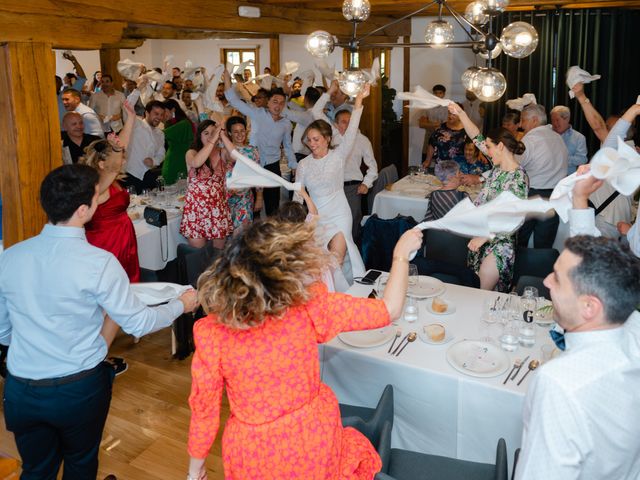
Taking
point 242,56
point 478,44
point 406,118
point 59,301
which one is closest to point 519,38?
point 478,44

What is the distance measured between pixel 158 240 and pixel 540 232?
2926 mm

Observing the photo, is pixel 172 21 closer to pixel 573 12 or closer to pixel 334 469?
pixel 334 469

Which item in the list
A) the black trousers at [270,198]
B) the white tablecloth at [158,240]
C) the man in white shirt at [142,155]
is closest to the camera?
the white tablecloth at [158,240]

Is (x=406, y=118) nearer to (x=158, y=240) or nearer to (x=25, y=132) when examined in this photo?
(x=158, y=240)

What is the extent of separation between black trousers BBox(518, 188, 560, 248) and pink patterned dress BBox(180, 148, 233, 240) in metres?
2.33

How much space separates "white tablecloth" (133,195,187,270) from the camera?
4559mm

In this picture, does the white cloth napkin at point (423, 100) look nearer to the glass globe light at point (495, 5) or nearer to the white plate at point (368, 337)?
the glass globe light at point (495, 5)

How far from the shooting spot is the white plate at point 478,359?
2.49 m

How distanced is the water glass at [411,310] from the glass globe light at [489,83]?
3.49 ft

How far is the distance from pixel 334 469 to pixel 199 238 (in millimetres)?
3282

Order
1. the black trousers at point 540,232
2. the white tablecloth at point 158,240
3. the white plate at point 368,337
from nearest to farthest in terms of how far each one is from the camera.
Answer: the white plate at point 368,337, the black trousers at point 540,232, the white tablecloth at point 158,240

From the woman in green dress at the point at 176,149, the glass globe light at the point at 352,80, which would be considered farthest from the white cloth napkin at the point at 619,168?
the woman in green dress at the point at 176,149

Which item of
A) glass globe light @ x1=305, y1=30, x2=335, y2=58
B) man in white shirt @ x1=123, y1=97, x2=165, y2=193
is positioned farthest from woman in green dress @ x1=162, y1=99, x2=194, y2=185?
glass globe light @ x1=305, y1=30, x2=335, y2=58

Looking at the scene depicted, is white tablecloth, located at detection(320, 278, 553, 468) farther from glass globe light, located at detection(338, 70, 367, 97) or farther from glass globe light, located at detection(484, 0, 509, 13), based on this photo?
glass globe light, located at detection(484, 0, 509, 13)
